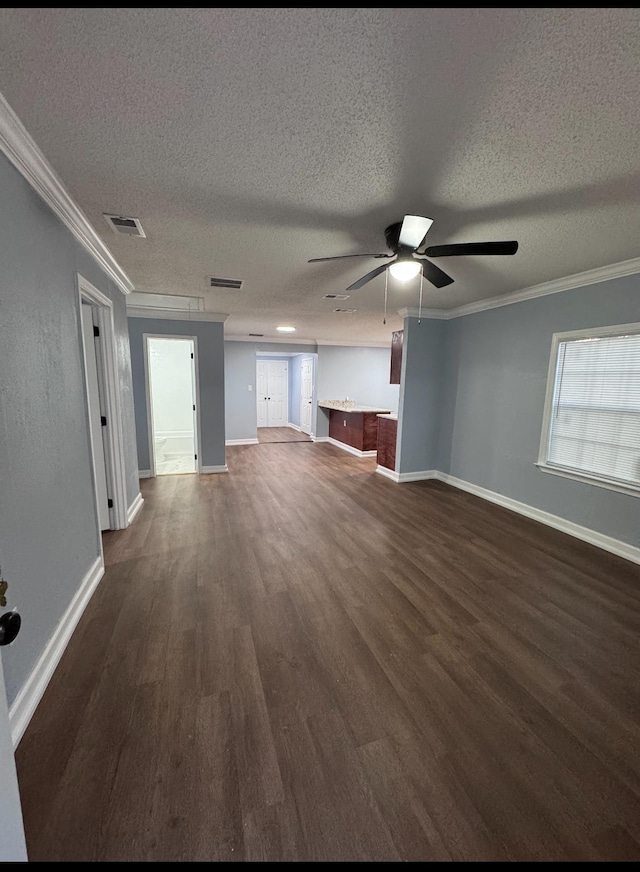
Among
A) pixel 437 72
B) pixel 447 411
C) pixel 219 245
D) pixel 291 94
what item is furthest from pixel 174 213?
pixel 447 411

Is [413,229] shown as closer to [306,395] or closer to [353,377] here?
[353,377]

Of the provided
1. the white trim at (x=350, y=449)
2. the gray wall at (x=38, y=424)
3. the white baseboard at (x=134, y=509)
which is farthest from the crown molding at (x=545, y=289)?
the white baseboard at (x=134, y=509)

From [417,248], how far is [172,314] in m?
3.84

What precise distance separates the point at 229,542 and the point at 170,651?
130 cm

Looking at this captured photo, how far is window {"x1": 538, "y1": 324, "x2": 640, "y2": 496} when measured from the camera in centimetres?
298

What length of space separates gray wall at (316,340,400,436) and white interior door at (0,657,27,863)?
7.37 m

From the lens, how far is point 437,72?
1198mm

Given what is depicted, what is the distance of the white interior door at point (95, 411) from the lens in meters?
2.94

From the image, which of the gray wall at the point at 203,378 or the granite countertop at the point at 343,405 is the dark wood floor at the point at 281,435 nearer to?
the granite countertop at the point at 343,405

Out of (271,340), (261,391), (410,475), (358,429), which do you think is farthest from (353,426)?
(261,391)

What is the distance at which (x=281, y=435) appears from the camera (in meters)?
8.97

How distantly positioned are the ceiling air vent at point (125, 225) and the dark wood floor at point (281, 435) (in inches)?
231

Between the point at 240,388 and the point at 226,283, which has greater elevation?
the point at 226,283

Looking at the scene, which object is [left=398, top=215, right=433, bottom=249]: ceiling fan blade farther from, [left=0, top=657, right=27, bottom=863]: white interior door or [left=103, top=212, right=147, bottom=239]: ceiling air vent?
[left=0, top=657, right=27, bottom=863]: white interior door
